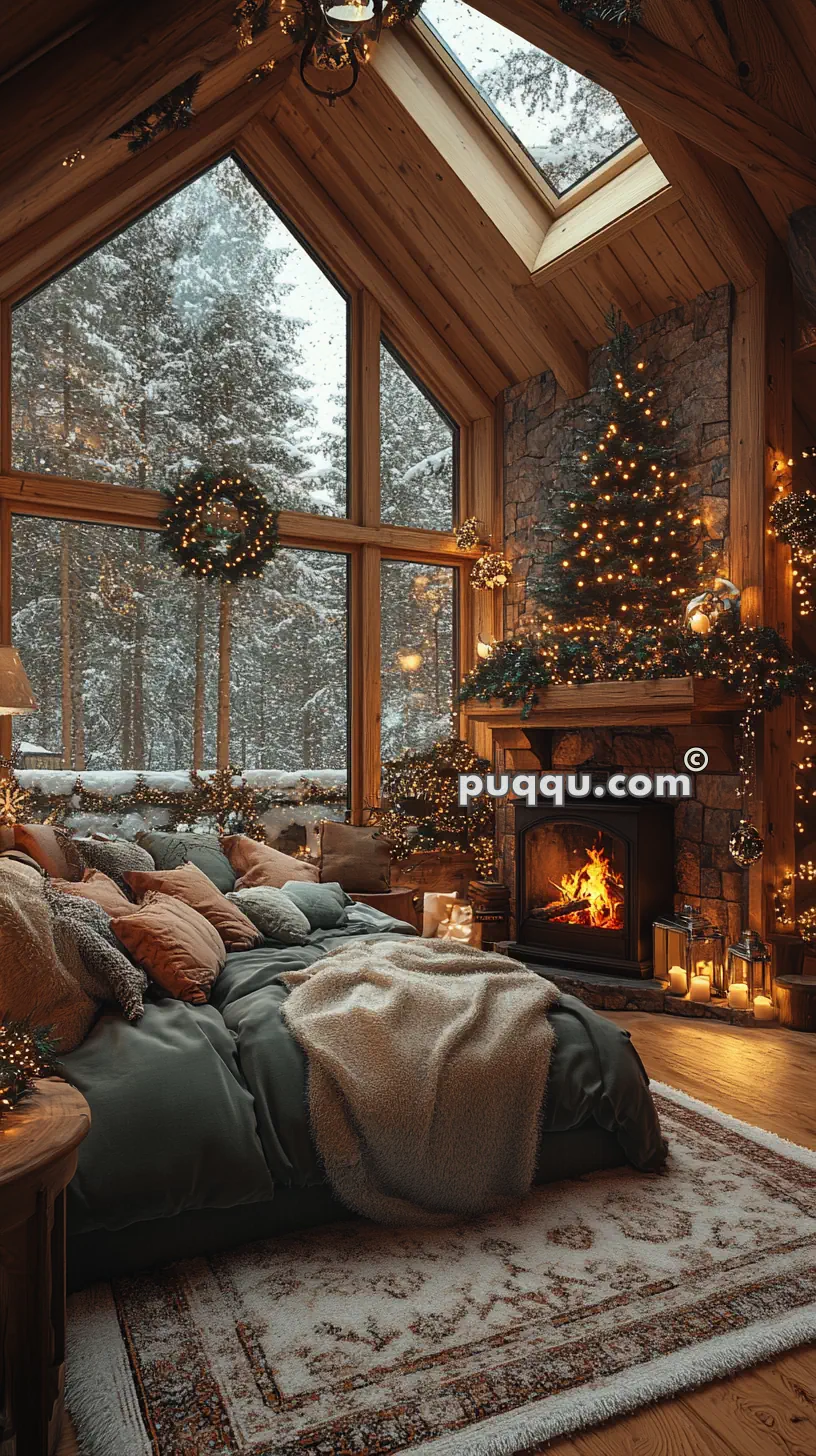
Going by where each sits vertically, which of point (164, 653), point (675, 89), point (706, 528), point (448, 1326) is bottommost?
point (448, 1326)

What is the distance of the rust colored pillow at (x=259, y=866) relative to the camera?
455 cm

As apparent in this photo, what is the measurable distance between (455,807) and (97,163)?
4.28 meters

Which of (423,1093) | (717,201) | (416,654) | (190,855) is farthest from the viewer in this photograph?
(416,654)

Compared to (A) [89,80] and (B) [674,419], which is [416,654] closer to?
(B) [674,419]

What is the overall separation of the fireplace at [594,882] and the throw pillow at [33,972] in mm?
3233

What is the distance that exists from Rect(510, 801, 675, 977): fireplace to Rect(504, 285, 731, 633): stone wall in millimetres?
1516

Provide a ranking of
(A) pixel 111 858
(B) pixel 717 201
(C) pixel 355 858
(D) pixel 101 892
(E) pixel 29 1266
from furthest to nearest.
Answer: (C) pixel 355 858 → (B) pixel 717 201 → (A) pixel 111 858 → (D) pixel 101 892 → (E) pixel 29 1266

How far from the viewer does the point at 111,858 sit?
4.00 metres

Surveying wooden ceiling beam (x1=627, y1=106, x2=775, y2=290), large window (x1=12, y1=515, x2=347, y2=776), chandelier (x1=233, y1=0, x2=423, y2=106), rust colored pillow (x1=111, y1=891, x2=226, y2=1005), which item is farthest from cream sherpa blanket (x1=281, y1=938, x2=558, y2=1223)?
wooden ceiling beam (x1=627, y1=106, x2=775, y2=290)

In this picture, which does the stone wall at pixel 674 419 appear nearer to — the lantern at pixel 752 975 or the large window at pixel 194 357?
the large window at pixel 194 357

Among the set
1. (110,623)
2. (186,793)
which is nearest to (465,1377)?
(186,793)

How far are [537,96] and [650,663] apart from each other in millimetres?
3286

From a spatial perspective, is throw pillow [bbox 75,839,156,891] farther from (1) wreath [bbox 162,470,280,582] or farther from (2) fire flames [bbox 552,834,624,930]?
(2) fire flames [bbox 552,834,624,930]

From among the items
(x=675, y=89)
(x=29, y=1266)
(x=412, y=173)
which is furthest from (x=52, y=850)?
(x=412, y=173)
